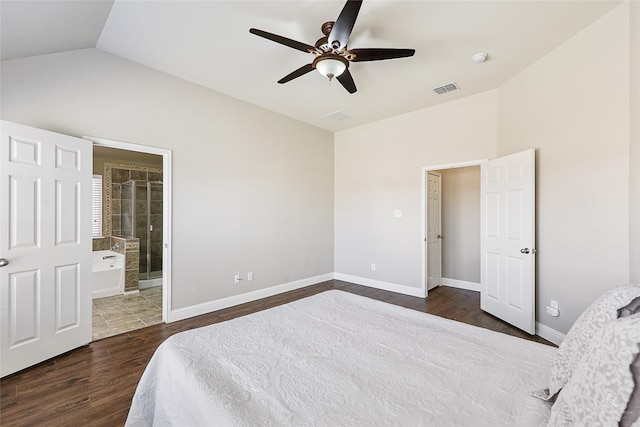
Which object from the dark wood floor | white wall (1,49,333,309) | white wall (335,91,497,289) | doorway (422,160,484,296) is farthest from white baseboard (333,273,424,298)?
→ the dark wood floor

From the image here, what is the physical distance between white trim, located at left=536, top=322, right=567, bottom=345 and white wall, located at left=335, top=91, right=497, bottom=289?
5.35ft

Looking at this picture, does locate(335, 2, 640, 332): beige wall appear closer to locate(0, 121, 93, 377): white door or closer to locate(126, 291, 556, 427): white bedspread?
locate(126, 291, 556, 427): white bedspread

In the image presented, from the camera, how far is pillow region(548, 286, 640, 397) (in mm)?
967

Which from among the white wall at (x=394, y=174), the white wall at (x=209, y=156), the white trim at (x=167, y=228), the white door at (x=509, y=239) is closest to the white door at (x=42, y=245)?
the white wall at (x=209, y=156)

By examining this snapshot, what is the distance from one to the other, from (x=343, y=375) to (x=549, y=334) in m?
2.89

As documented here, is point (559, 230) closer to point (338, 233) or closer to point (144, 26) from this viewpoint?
point (338, 233)

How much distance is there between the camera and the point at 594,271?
8.21ft

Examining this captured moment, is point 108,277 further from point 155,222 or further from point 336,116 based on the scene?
point 336,116

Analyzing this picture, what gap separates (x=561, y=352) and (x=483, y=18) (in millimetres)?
2610

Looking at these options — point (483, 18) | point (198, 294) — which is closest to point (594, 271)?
point (483, 18)

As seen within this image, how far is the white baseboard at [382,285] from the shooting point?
4.50 m

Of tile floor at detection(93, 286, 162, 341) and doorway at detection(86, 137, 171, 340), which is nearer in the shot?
tile floor at detection(93, 286, 162, 341)

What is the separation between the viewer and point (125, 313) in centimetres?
365

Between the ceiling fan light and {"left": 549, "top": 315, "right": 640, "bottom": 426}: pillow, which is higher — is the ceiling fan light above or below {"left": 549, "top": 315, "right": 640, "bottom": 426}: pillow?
above
